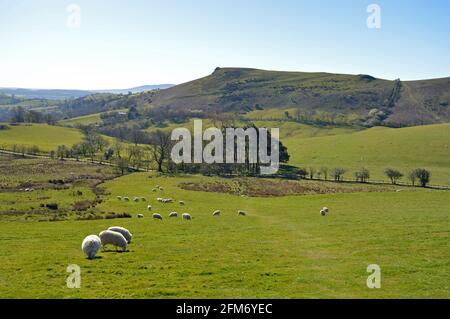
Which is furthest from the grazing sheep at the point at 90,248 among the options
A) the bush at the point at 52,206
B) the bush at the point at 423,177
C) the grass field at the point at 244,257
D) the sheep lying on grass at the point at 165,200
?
the bush at the point at 423,177

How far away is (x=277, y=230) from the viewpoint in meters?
36.8

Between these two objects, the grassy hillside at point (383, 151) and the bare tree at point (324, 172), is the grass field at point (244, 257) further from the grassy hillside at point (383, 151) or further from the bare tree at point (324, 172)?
the grassy hillside at point (383, 151)

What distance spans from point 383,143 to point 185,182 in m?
91.8

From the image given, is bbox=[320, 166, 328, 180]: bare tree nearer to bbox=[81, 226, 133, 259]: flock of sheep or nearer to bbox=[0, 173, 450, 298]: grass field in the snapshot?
bbox=[0, 173, 450, 298]: grass field

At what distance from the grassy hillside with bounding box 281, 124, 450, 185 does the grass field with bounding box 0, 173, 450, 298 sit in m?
74.5

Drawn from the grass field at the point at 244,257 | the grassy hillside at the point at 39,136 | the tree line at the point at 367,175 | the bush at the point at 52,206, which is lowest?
the tree line at the point at 367,175

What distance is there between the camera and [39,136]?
7082 inches

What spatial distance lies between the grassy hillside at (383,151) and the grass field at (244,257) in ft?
245

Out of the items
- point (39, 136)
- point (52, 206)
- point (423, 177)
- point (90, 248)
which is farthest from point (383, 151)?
point (39, 136)

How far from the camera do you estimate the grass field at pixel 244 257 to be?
1795 centimetres

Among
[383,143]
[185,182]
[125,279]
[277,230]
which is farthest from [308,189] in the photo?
[383,143]

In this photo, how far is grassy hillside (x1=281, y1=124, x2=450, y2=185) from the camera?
12094cm
